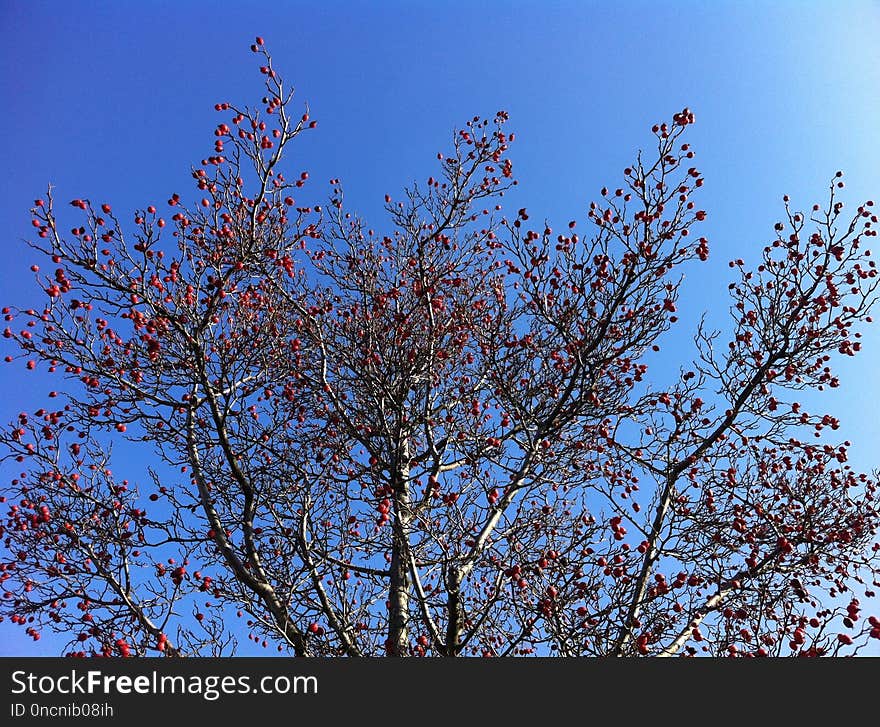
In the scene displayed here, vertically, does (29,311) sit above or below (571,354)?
above

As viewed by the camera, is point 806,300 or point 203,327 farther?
point 806,300

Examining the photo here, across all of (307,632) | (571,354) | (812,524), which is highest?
(571,354)

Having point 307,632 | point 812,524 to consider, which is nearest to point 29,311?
point 307,632

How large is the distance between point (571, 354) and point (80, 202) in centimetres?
541

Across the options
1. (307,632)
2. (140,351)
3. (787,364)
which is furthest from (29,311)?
(787,364)

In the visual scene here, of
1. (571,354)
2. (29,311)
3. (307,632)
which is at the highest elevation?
(29,311)

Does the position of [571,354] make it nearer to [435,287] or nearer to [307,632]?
[435,287]

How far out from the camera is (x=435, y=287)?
25.9 feet

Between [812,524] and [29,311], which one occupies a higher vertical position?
[29,311]

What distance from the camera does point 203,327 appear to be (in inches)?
241

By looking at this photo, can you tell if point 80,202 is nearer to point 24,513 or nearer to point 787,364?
point 24,513

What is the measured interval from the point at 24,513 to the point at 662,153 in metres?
8.05

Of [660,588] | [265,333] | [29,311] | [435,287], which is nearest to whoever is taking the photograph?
[660,588]

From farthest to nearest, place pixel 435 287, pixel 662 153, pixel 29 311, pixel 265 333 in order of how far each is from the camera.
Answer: pixel 435 287
pixel 265 333
pixel 662 153
pixel 29 311
